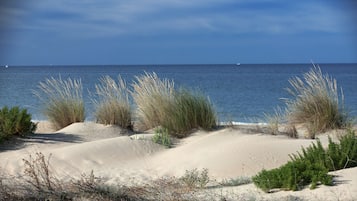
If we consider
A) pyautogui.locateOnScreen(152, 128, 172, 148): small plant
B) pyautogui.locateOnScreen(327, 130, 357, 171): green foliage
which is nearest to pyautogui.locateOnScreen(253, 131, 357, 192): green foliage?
pyautogui.locateOnScreen(327, 130, 357, 171): green foliage

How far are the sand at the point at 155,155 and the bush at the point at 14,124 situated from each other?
197mm

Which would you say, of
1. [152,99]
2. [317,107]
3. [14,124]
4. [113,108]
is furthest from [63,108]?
[317,107]

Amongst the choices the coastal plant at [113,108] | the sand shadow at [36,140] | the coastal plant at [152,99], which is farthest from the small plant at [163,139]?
the coastal plant at [113,108]

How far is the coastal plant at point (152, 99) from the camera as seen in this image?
990 cm

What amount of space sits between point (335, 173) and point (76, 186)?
2.69m

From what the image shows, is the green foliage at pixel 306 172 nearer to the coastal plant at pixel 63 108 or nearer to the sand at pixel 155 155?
the sand at pixel 155 155

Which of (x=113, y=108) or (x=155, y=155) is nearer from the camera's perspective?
(x=155, y=155)

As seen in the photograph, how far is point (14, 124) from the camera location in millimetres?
9062

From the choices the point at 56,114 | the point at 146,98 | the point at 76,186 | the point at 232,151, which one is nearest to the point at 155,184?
the point at 76,186

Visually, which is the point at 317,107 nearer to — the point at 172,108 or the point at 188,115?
the point at 188,115

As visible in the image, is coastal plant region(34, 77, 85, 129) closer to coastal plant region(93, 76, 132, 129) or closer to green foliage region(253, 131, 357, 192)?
coastal plant region(93, 76, 132, 129)

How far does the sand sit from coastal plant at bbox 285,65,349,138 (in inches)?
31.6

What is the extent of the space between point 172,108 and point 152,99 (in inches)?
24.9

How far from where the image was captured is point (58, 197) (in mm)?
4594
